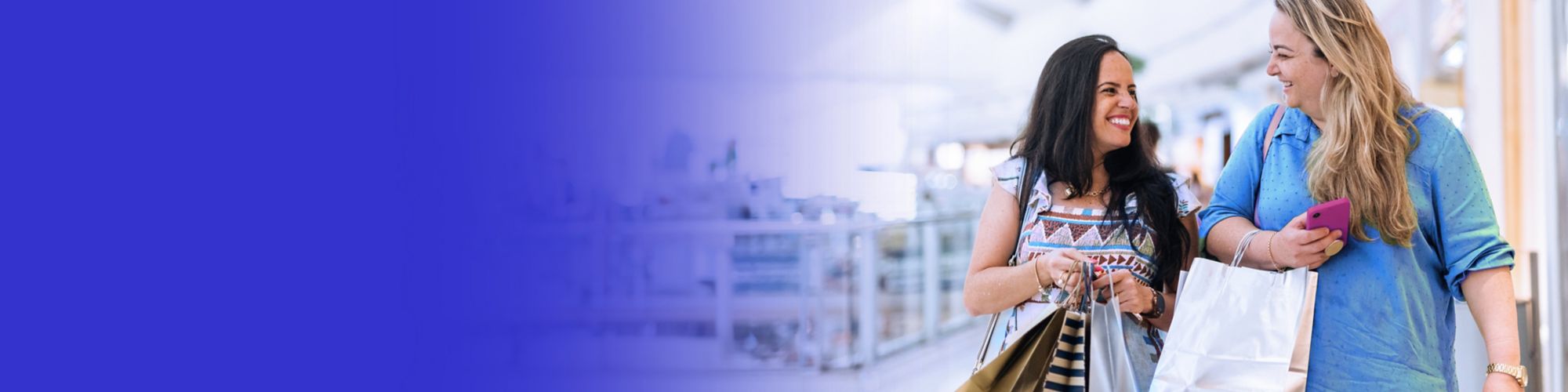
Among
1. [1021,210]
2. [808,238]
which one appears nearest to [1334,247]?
[1021,210]

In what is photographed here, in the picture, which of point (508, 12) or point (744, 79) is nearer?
point (508, 12)

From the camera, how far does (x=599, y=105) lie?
6.07 metres

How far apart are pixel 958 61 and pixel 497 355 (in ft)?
41.6

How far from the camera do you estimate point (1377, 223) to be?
1.17m

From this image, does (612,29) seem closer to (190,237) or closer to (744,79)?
(744,79)

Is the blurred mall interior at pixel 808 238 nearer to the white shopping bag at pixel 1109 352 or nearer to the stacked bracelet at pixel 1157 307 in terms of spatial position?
the stacked bracelet at pixel 1157 307

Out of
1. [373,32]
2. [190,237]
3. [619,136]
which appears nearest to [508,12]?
[619,136]

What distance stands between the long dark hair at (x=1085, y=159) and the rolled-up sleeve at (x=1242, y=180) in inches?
2.1

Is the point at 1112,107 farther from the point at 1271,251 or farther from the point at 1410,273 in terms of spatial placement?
the point at 1410,273

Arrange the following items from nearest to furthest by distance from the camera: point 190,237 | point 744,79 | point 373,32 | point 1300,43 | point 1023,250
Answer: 1. point 1300,43
2. point 1023,250
3. point 190,237
4. point 373,32
5. point 744,79

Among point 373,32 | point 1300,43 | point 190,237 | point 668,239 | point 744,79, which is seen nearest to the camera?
point 1300,43

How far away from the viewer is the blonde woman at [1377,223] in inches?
45.6

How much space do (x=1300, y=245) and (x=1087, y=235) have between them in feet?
0.83

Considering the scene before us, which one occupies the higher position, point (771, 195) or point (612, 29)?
point (612, 29)
